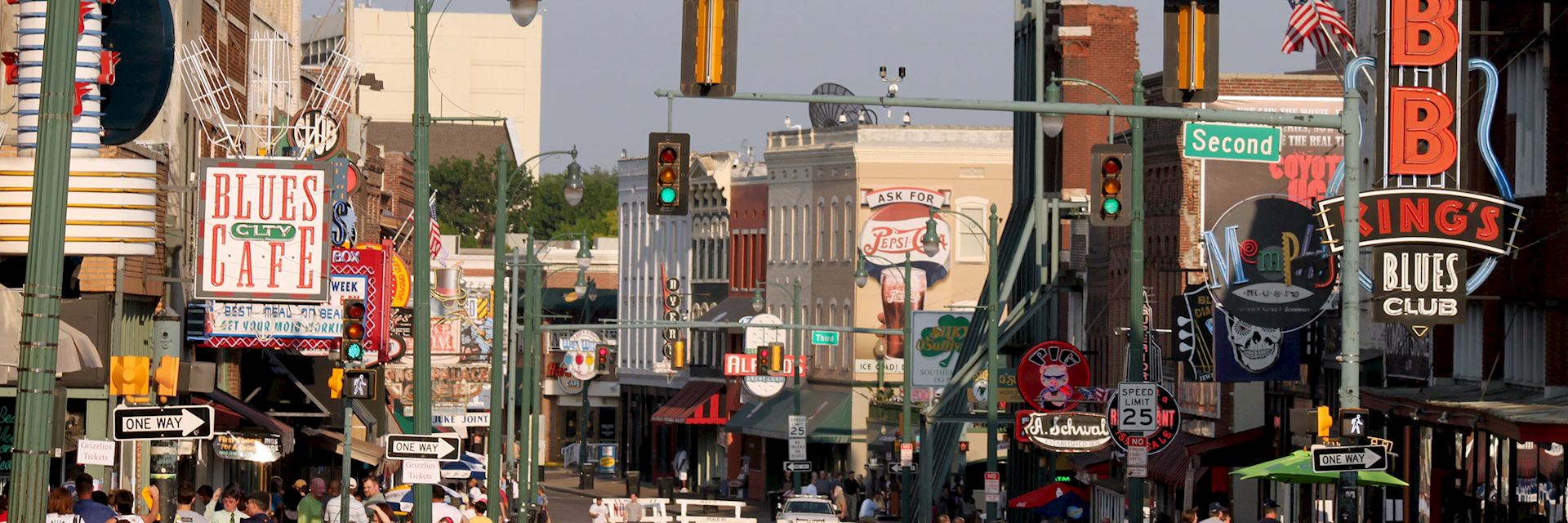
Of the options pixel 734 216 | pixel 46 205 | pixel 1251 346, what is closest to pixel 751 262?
pixel 734 216

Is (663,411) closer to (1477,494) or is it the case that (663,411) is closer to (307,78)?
(307,78)

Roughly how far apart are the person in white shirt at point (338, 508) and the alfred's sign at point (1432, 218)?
12.5 meters

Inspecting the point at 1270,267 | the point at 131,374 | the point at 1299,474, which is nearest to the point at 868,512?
the point at 1270,267

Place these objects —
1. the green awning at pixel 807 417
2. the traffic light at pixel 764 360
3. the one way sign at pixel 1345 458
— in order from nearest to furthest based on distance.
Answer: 1. the one way sign at pixel 1345 458
2. the traffic light at pixel 764 360
3. the green awning at pixel 807 417

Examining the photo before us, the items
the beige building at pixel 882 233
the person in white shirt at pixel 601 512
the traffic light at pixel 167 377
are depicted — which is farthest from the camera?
the beige building at pixel 882 233

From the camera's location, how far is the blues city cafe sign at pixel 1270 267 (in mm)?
35500

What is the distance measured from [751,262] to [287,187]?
5247cm

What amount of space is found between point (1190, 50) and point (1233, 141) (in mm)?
4152

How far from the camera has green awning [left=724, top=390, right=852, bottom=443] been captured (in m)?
75.9

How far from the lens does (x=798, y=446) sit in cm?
6359

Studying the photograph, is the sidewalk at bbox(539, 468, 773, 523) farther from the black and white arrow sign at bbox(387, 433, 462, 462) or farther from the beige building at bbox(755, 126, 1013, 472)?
the black and white arrow sign at bbox(387, 433, 462, 462)

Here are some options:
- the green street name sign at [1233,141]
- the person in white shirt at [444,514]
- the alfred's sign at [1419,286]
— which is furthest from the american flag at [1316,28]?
the person in white shirt at [444,514]

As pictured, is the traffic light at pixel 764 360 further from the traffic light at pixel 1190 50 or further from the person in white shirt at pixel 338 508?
the traffic light at pixel 1190 50

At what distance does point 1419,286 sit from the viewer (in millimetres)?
30328
